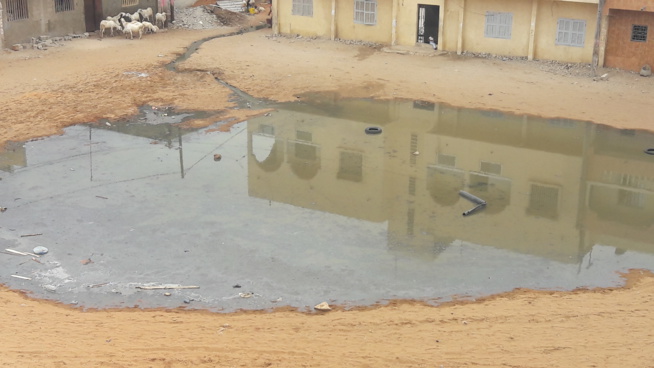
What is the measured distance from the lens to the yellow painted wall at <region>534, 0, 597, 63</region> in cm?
2962

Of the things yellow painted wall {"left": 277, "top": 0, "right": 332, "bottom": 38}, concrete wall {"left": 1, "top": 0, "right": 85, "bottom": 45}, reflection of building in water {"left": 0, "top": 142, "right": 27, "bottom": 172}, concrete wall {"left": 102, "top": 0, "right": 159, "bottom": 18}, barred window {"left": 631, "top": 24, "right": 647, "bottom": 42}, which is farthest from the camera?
concrete wall {"left": 102, "top": 0, "right": 159, "bottom": 18}

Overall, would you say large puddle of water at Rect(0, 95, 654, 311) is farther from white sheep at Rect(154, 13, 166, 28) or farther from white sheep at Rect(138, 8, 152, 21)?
white sheep at Rect(154, 13, 166, 28)

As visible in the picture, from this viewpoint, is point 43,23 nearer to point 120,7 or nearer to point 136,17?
point 120,7

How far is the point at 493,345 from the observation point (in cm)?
1218

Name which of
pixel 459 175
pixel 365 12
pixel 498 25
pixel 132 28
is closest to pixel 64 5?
pixel 132 28

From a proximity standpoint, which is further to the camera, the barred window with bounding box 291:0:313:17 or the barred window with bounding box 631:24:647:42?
the barred window with bounding box 291:0:313:17

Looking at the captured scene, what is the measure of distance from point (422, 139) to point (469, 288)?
912 centimetres

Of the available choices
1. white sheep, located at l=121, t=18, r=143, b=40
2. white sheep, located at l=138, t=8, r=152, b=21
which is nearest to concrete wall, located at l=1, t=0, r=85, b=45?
white sheep, located at l=121, t=18, r=143, b=40

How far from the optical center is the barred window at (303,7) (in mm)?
35500

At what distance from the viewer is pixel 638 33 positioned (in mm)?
28547

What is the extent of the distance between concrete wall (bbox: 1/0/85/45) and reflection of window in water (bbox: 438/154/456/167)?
1909 cm

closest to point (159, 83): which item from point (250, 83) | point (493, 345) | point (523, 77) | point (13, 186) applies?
point (250, 83)

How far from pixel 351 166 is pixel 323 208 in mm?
2953

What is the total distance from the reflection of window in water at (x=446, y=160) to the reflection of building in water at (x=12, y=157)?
35.9 ft
